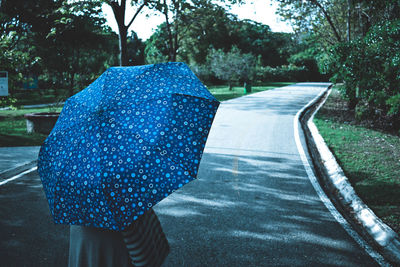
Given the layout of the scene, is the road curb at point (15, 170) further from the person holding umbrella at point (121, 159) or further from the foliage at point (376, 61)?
the foliage at point (376, 61)

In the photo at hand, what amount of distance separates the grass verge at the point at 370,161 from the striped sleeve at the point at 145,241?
3.36 metres

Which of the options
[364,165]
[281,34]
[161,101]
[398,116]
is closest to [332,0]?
[281,34]

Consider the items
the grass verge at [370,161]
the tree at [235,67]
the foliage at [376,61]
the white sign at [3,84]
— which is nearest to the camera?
the grass verge at [370,161]

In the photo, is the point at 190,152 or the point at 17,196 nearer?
the point at 190,152

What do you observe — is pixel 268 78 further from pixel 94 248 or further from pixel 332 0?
pixel 94 248

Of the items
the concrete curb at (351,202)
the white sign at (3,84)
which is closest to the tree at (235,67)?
the concrete curb at (351,202)

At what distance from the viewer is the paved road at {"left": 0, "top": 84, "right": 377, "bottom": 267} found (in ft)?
12.1

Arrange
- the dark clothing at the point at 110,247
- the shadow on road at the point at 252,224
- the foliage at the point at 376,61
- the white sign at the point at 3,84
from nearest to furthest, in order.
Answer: the dark clothing at the point at 110,247, the shadow on road at the point at 252,224, the foliage at the point at 376,61, the white sign at the point at 3,84

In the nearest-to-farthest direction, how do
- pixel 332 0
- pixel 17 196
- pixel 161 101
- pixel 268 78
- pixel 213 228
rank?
pixel 161 101
pixel 213 228
pixel 17 196
pixel 332 0
pixel 268 78

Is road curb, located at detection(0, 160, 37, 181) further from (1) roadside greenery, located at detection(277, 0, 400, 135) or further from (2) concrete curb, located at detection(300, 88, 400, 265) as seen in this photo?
(1) roadside greenery, located at detection(277, 0, 400, 135)

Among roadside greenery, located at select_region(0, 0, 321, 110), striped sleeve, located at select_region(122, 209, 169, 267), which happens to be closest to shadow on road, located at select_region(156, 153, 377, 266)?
striped sleeve, located at select_region(122, 209, 169, 267)

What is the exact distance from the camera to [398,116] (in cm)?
1245

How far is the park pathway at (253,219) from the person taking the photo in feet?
12.1

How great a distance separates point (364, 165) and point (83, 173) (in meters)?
6.79
